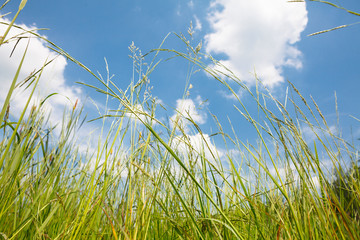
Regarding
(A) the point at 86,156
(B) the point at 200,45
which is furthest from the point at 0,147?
(B) the point at 200,45

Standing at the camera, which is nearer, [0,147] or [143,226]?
[143,226]

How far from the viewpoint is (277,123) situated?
1.17m

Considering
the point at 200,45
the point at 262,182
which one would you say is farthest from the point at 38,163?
the point at 262,182

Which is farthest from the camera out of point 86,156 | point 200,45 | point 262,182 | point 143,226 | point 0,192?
point 86,156

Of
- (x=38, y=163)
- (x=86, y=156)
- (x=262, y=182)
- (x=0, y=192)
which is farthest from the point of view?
(x=86, y=156)

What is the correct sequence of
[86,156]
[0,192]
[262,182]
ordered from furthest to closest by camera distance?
1. [86,156]
2. [262,182]
3. [0,192]

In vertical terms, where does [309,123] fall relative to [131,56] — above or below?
below

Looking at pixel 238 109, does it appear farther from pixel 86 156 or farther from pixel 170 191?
pixel 86 156

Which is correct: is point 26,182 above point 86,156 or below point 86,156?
below

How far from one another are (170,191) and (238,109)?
72cm

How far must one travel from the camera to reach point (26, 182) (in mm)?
1699

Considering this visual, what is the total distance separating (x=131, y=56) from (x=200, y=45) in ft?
1.41

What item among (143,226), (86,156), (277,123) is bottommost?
(143,226)

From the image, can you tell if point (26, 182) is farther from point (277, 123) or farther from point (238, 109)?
point (277, 123)
